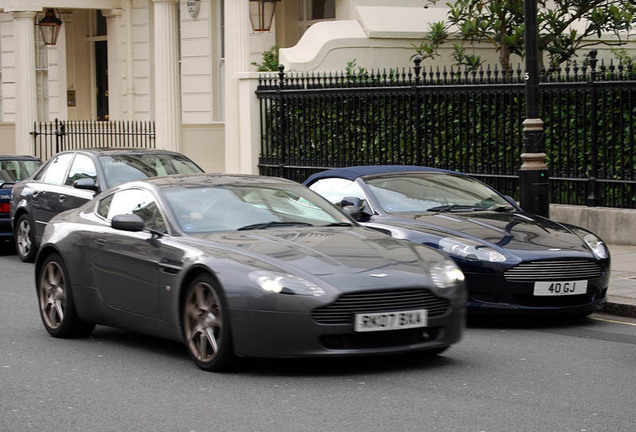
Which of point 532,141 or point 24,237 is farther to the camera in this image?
point 24,237

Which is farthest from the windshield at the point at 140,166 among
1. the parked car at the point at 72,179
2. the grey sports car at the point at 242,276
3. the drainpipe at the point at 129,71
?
the drainpipe at the point at 129,71

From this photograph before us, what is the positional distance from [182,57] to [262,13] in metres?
3.76

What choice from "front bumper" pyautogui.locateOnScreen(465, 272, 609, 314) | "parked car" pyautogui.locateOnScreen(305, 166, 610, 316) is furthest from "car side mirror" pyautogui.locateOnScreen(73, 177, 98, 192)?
"front bumper" pyautogui.locateOnScreen(465, 272, 609, 314)

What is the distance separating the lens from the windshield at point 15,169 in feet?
60.1

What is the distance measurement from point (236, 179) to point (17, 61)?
2099cm

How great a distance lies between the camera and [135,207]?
952cm

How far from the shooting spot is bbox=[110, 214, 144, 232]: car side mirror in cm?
889

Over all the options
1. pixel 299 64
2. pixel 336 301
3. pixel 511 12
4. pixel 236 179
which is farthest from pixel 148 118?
pixel 336 301

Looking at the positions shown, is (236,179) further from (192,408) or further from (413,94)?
(413,94)

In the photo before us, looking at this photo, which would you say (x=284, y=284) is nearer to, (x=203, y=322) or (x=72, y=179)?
(x=203, y=322)

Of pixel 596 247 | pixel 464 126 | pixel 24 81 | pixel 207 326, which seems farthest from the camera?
pixel 24 81

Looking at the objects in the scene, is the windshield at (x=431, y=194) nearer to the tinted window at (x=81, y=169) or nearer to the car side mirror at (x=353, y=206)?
the car side mirror at (x=353, y=206)

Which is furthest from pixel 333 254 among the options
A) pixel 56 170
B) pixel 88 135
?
pixel 88 135

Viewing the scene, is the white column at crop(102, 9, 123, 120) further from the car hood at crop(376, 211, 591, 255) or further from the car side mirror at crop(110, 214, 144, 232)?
the car side mirror at crop(110, 214, 144, 232)
